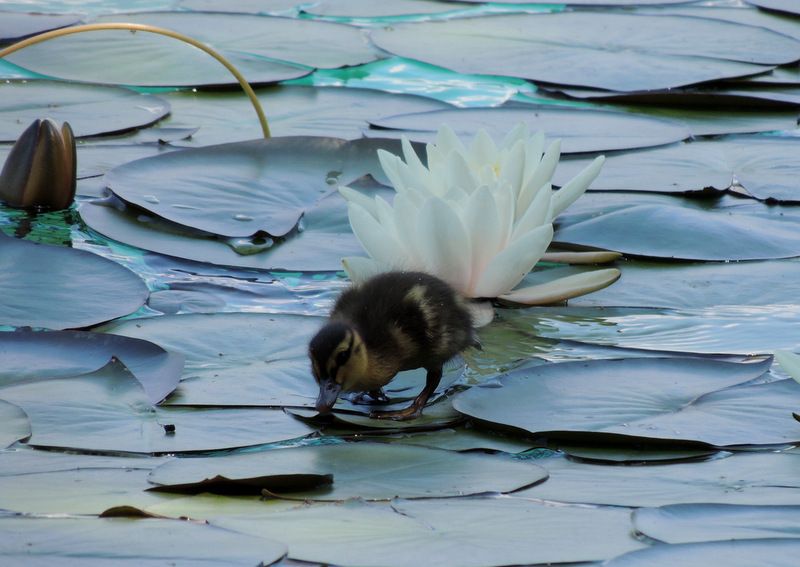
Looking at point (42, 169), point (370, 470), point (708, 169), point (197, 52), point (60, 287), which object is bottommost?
point (370, 470)

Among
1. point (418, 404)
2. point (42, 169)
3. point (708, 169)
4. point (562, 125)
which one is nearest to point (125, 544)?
point (418, 404)

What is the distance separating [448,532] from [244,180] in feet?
5.85

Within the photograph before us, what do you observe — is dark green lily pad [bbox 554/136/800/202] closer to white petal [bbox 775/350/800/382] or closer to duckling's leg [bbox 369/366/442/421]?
duckling's leg [bbox 369/366/442/421]

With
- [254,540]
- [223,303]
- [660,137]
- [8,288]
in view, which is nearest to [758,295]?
[660,137]

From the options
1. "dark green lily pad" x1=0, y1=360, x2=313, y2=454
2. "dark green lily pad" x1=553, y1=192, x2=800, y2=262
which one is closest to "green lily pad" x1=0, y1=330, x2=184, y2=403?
"dark green lily pad" x1=0, y1=360, x2=313, y2=454

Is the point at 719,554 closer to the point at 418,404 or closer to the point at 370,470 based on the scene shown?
the point at 370,470

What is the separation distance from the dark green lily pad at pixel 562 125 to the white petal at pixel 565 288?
0.90m

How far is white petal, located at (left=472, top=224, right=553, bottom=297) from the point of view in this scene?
7.38 feet

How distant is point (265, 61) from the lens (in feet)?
13.5

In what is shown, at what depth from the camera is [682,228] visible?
103 inches

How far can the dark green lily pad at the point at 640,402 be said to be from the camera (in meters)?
1.71

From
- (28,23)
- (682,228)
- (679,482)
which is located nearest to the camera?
(679,482)

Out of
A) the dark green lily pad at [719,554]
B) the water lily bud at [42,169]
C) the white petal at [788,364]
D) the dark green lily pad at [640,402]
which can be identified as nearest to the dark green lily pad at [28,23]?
the water lily bud at [42,169]

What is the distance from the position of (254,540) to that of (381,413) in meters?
0.66
